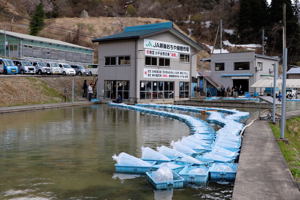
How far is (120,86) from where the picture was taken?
3406 cm

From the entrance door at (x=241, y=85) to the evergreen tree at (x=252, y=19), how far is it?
1328 inches

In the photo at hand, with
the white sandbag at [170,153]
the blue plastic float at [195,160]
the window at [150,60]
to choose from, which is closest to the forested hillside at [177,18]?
the window at [150,60]

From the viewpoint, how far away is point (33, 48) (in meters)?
47.9

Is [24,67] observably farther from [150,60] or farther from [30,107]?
[150,60]

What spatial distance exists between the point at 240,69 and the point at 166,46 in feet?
49.5

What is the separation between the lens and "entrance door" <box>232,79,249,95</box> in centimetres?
4700

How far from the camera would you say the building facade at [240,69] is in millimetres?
44688

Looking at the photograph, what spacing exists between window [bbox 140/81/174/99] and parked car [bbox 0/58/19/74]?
42.3 feet

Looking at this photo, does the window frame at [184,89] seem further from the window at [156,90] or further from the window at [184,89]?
the window at [156,90]

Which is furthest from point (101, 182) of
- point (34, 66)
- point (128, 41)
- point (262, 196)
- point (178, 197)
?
point (34, 66)

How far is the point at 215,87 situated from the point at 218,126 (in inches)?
1155

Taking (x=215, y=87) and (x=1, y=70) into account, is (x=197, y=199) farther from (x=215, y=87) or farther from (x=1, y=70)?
(x=215, y=87)

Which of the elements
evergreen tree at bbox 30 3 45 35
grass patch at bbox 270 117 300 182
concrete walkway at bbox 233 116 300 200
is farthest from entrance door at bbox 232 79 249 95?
evergreen tree at bbox 30 3 45 35

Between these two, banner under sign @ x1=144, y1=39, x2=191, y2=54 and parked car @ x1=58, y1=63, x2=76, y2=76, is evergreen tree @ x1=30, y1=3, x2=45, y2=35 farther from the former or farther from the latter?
banner under sign @ x1=144, y1=39, x2=191, y2=54
